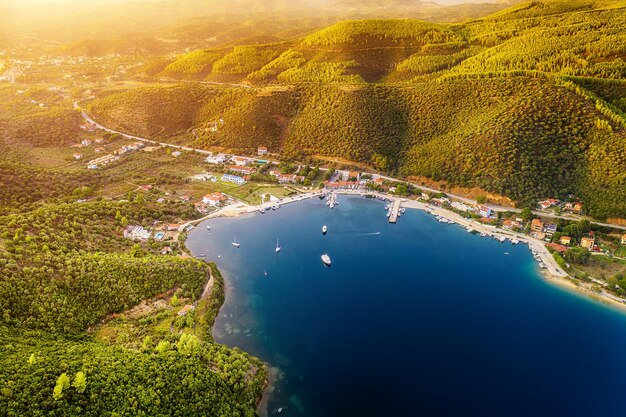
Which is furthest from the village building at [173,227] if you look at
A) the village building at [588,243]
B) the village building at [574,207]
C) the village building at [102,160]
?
the village building at [574,207]

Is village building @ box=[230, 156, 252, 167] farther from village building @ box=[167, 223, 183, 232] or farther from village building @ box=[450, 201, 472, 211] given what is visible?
village building @ box=[450, 201, 472, 211]

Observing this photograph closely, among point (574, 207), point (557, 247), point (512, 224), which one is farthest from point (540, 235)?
point (574, 207)

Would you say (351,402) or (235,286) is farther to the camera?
(235,286)

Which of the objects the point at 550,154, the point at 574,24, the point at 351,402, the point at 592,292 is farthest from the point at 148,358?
the point at 574,24

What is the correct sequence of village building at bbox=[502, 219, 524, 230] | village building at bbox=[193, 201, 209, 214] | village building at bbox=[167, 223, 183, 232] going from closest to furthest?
village building at bbox=[167, 223, 183, 232], village building at bbox=[502, 219, 524, 230], village building at bbox=[193, 201, 209, 214]

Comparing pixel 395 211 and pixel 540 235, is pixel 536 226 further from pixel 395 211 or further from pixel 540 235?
pixel 395 211

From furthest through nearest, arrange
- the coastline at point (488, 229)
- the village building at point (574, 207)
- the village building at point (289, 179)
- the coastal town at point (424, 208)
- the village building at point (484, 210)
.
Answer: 1. the village building at point (289, 179)
2. the village building at point (484, 210)
3. the village building at point (574, 207)
4. the coastal town at point (424, 208)
5. the coastline at point (488, 229)

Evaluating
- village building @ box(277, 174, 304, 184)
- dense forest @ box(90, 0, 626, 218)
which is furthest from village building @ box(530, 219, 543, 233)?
village building @ box(277, 174, 304, 184)

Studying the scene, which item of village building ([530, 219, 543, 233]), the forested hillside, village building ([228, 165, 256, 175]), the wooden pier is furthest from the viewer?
village building ([228, 165, 256, 175])

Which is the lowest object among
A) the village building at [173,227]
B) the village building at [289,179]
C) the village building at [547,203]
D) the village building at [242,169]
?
the village building at [173,227]

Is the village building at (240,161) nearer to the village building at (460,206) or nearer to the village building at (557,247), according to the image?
the village building at (460,206)

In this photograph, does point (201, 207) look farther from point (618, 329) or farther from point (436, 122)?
point (618, 329)
